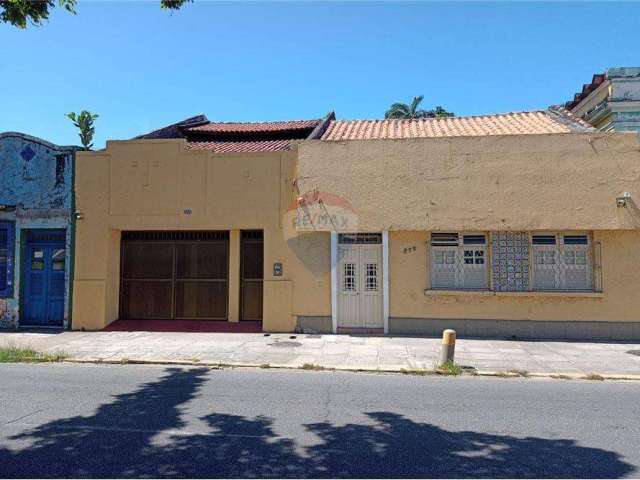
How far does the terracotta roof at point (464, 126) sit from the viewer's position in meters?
13.0

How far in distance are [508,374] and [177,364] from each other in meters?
6.21

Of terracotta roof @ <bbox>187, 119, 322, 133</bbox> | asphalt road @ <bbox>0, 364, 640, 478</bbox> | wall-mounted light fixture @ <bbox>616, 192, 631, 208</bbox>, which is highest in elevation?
terracotta roof @ <bbox>187, 119, 322, 133</bbox>

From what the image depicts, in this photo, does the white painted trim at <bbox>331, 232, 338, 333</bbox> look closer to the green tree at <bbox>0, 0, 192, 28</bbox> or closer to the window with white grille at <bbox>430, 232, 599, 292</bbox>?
the window with white grille at <bbox>430, 232, 599, 292</bbox>

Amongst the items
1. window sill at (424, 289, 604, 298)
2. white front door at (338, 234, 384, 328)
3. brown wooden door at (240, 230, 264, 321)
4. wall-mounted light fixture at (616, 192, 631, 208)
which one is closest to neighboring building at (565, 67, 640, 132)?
wall-mounted light fixture at (616, 192, 631, 208)

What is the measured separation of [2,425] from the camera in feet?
17.4

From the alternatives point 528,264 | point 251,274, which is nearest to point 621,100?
point 528,264

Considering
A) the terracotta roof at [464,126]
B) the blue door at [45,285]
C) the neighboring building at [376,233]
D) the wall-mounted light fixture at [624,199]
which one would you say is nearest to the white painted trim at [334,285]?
the neighboring building at [376,233]

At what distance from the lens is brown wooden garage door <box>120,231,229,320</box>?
13344mm

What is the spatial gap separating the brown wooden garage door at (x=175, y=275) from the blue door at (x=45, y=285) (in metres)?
1.62

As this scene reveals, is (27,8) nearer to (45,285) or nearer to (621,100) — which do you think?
(45,285)

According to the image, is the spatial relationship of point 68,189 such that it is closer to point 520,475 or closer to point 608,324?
point 520,475

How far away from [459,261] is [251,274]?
5.75 m

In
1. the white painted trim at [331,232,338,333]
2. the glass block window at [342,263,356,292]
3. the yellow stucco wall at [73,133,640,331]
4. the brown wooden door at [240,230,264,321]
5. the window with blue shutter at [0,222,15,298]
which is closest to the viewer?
the yellow stucco wall at [73,133,640,331]

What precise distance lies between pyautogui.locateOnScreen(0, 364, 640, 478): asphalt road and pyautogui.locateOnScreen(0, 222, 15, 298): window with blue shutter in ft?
20.0
